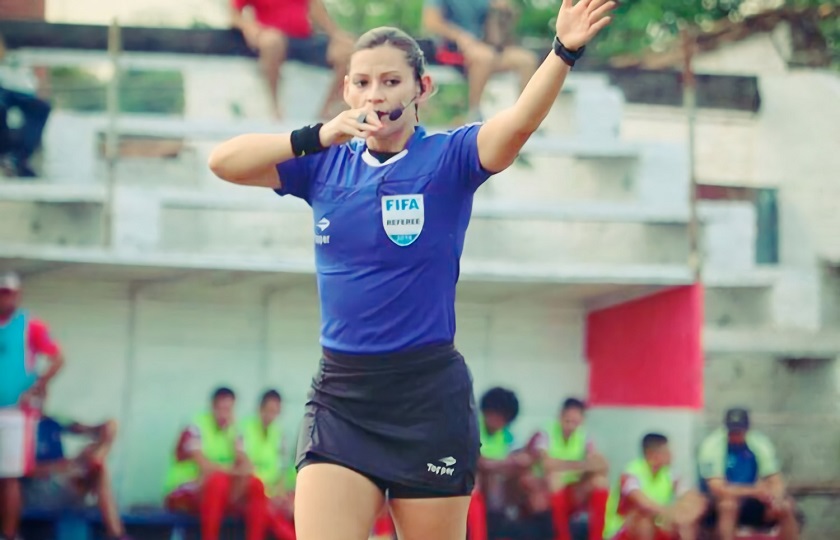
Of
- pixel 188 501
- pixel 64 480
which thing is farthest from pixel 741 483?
pixel 64 480

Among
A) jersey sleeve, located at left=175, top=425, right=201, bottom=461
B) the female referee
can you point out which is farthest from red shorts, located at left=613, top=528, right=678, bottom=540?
the female referee

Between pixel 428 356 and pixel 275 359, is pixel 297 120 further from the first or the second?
pixel 428 356

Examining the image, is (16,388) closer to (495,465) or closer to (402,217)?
(495,465)

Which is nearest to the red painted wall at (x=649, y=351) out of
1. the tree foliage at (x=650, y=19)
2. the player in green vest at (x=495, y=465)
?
the player in green vest at (x=495, y=465)

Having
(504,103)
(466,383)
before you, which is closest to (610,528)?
(504,103)

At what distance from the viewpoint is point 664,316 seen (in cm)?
1130

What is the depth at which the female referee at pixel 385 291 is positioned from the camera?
4.33 metres

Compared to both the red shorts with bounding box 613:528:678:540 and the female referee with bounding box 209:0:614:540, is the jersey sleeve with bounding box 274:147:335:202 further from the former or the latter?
the red shorts with bounding box 613:528:678:540

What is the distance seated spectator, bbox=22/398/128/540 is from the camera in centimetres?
981

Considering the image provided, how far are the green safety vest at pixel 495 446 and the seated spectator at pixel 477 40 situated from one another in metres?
2.56

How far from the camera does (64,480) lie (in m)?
9.88

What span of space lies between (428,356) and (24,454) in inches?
233

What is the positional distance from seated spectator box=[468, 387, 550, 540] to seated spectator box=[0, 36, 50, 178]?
154 inches

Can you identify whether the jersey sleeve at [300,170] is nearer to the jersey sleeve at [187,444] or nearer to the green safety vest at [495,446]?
the jersey sleeve at [187,444]
